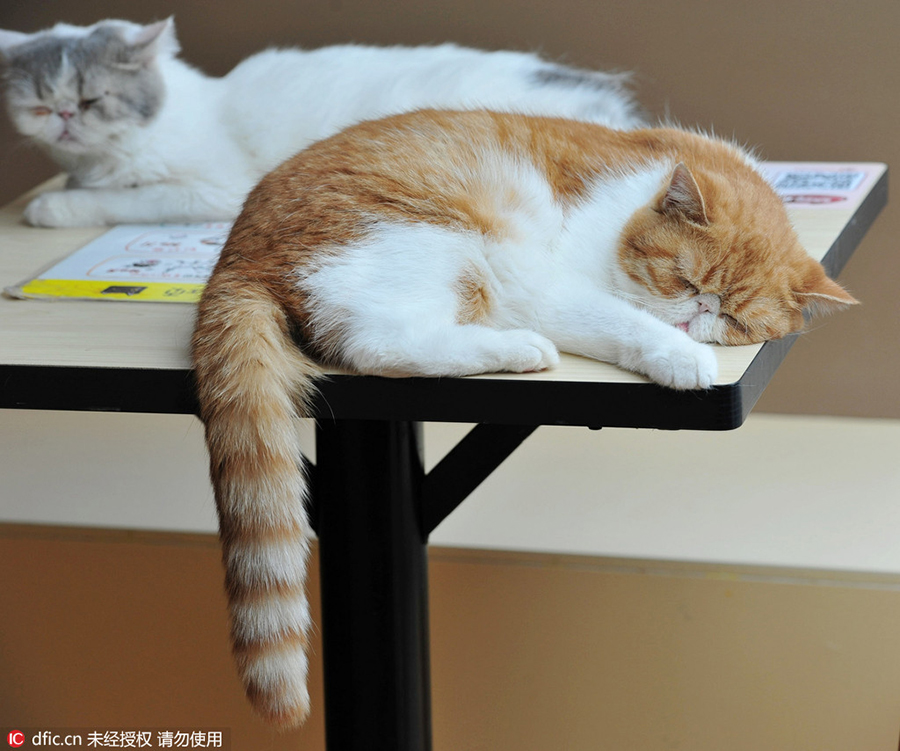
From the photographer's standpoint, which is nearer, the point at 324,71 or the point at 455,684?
the point at 455,684

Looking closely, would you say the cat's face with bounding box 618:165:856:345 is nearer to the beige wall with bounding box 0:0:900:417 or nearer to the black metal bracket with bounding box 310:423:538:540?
the black metal bracket with bounding box 310:423:538:540

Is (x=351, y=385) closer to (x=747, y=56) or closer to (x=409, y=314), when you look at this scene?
(x=409, y=314)

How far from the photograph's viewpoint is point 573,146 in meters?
1.01

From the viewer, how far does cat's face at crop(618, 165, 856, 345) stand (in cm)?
85

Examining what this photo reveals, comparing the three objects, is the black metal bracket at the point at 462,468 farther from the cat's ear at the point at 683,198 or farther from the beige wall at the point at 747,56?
the beige wall at the point at 747,56

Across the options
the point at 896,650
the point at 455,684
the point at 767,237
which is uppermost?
the point at 767,237

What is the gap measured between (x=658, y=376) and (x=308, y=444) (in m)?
1.24

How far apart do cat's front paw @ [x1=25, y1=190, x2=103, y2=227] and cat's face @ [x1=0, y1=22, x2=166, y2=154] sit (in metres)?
0.10

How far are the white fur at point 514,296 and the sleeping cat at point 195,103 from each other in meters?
0.47

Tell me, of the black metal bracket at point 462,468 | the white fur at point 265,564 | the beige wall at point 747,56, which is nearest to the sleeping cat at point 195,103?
the beige wall at point 747,56

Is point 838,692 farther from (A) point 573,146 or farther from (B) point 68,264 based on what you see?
(B) point 68,264

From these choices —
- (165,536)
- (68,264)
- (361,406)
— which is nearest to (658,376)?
(361,406)

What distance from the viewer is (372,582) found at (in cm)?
105

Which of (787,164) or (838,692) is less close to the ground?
(787,164)
